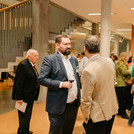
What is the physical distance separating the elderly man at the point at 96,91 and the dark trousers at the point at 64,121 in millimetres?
471

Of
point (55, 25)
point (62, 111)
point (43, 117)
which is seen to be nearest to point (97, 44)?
point (62, 111)

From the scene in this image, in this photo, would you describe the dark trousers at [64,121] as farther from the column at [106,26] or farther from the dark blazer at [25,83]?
the column at [106,26]

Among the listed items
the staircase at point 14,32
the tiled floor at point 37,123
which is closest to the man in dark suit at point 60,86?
the tiled floor at point 37,123

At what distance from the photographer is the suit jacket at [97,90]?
6.33 ft

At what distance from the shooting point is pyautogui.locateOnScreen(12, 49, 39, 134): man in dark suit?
3363mm

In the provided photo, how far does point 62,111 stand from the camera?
241cm

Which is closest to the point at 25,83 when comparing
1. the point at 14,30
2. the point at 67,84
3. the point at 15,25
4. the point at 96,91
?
the point at 67,84

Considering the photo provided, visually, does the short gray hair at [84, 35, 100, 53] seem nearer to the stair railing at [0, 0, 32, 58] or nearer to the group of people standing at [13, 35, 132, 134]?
the group of people standing at [13, 35, 132, 134]

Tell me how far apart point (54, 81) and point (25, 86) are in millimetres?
1195

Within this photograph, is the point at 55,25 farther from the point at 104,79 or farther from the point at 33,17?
the point at 104,79

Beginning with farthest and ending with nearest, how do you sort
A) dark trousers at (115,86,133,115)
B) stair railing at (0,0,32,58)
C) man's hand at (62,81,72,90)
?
stair railing at (0,0,32,58), dark trousers at (115,86,133,115), man's hand at (62,81,72,90)

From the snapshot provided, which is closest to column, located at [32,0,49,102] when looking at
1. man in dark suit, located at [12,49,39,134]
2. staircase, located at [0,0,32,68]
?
staircase, located at [0,0,32,68]

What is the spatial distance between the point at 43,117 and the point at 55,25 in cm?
586

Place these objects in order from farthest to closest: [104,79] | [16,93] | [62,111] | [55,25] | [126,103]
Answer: [55,25], [126,103], [16,93], [62,111], [104,79]
